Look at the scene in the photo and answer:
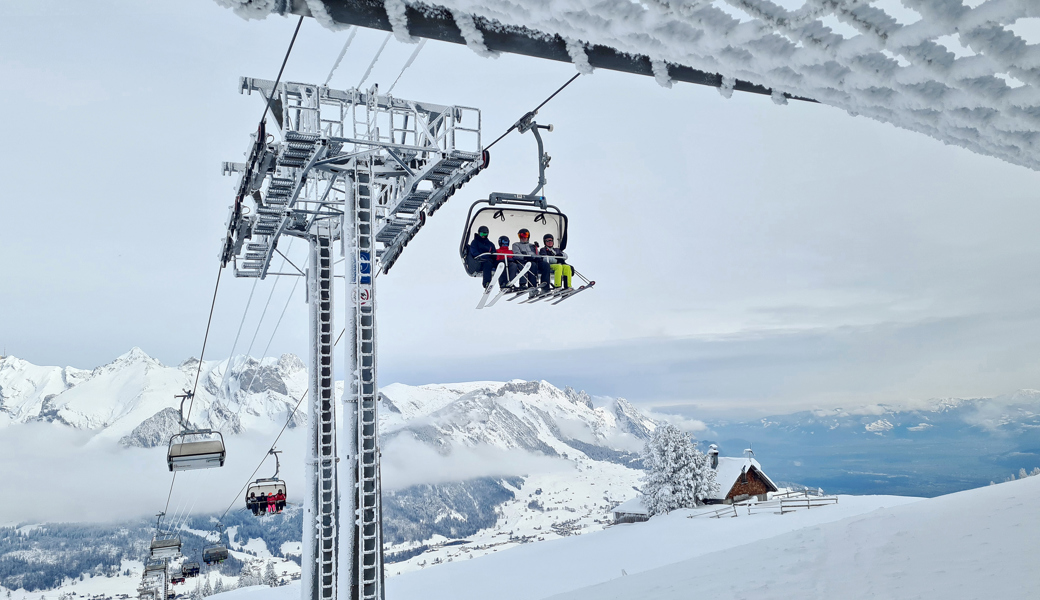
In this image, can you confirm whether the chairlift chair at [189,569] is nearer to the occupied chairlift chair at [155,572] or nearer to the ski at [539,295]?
the occupied chairlift chair at [155,572]

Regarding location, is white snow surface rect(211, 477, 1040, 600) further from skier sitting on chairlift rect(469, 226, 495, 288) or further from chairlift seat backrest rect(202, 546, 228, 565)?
chairlift seat backrest rect(202, 546, 228, 565)

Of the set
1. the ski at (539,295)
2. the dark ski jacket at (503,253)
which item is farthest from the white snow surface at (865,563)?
the dark ski jacket at (503,253)

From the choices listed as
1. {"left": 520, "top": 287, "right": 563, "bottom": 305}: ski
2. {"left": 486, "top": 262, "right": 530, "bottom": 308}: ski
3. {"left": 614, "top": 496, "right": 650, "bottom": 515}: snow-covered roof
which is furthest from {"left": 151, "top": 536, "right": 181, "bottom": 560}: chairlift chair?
{"left": 486, "top": 262, "right": 530, "bottom": 308}: ski

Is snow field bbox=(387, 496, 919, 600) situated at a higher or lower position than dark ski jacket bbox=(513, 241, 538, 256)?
lower

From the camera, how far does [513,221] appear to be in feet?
33.8

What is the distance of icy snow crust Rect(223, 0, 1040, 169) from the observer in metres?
2.44

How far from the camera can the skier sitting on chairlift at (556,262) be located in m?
10.6

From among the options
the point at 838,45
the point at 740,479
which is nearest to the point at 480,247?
the point at 838,45

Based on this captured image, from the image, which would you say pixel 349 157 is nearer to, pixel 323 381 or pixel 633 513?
pixel 323 381

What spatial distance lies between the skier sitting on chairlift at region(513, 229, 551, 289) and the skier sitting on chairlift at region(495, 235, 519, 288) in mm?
109

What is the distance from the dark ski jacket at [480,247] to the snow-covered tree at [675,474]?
3352cm

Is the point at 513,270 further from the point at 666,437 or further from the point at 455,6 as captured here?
the point at 666,437

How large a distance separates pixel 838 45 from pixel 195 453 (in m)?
20.4

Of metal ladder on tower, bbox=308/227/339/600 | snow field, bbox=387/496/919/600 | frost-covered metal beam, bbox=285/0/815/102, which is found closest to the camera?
frost-covered metal beam, bbox=285/0/815/102
